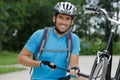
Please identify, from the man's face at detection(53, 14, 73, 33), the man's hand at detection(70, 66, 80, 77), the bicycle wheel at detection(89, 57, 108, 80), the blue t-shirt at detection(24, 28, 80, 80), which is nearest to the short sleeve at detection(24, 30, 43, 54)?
the blue t-shirt at detection(24, 28, 80, 80)

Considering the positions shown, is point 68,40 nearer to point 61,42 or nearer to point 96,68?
point 61,42

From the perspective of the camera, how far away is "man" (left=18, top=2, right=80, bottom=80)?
17.1ft

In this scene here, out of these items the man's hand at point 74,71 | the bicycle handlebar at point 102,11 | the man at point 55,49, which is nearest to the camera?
the man's hand at point 74,71

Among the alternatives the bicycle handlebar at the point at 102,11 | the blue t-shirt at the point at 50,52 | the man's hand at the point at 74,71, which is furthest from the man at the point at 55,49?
the bicycle handlebar at the point at 102,11

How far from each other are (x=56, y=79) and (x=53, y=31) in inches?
19.5

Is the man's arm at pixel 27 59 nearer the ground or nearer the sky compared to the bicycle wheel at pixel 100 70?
nearer the sky

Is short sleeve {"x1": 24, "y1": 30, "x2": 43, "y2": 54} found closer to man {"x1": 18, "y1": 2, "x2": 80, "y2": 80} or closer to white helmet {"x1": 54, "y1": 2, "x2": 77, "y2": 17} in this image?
man {"x1": 18, "y1": 2, "x2": 80, "y2": 80}

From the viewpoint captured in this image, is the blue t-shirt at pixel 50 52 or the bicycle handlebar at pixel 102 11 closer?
the blue t-shirt at pixel 50 52

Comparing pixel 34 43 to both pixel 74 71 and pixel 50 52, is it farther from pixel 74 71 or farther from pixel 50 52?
pixel 74 71

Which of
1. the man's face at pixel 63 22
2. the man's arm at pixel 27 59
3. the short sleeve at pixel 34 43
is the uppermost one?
the man's face at pixel 63 22

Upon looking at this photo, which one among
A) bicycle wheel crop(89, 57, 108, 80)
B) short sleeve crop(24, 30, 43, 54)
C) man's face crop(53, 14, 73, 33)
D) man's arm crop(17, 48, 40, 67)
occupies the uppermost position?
man's face crop(53, 14, 73, 33)

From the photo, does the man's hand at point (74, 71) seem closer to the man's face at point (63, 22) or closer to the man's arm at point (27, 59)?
the man's arm at point (27, 59)

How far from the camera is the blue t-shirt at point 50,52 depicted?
5227mm

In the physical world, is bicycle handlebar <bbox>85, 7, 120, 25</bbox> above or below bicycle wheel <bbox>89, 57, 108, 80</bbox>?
above
